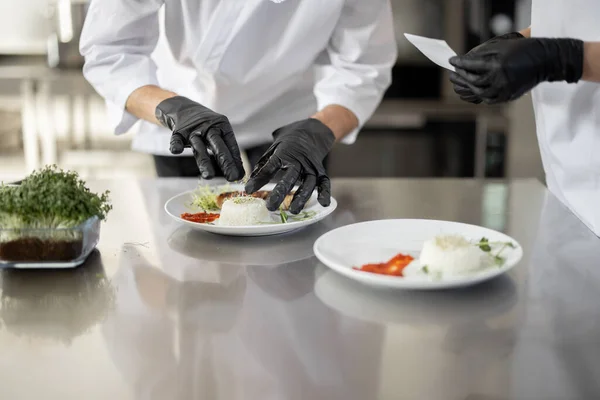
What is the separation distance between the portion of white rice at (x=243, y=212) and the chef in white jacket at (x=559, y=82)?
1.47 feet

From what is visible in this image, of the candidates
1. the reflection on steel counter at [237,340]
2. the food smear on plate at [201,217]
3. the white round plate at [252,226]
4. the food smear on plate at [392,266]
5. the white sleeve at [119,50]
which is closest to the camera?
the reflection on steel counter at [237,340]

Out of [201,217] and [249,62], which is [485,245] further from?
[249,62]

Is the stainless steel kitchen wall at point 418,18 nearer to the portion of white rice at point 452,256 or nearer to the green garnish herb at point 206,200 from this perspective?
the green garnish herb at point 206,200

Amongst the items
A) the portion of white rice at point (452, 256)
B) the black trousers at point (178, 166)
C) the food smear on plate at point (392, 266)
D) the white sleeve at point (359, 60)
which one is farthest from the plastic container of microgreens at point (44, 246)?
the black trousers at point (178, 166)

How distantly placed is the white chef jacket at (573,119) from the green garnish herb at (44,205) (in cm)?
100

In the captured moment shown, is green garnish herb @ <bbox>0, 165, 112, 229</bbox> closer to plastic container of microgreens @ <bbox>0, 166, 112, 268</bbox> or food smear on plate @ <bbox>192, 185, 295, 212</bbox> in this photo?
plastic container of microgreens @ <bbox>0, 166, 112, 268</bbox>

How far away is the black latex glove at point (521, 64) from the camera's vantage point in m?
1.20

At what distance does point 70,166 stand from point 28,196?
2425mm

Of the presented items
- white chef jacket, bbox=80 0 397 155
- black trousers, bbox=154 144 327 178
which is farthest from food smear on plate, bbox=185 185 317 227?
black trousers, bbox=154 144 327 178

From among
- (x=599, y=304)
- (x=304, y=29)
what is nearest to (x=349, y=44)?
(x=304, y=29)

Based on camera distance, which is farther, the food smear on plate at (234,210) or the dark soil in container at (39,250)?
the food smear on plate at (234,210)

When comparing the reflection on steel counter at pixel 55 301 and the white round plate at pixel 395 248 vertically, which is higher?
the white round plate at pixel 395 248

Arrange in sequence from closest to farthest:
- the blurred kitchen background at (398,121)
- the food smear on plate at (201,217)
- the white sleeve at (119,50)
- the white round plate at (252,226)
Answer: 1. the white round plate at (252,226)
2. the food smear on plate at (201,217)
3. the white sleeve at (119,50)
4. the blurred kitchen background at (398,121)

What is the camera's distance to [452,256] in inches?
41.3
